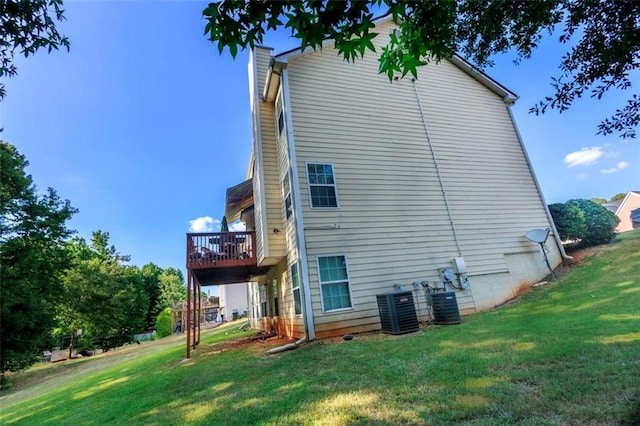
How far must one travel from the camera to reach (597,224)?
1058 cm

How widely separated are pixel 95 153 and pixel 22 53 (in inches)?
619

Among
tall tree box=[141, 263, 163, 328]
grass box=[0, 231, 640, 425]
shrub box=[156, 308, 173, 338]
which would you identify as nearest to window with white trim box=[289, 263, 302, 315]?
grass box=[0, 231, 640, 425]

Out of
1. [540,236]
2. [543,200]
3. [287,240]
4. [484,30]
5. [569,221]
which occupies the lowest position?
[540,236]

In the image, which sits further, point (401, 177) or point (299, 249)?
point (401, 177)

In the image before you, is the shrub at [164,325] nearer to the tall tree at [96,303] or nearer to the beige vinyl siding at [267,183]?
the tall tree at [96,303]

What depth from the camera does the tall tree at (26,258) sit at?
12.6 metres

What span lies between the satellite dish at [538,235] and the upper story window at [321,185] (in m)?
6.74

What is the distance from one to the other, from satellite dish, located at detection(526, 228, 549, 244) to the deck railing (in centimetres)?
916

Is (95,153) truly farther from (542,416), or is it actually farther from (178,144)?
(542,416)

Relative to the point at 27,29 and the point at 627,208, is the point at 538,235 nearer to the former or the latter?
the point at 27,29

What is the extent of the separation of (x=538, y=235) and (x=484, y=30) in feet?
29.2

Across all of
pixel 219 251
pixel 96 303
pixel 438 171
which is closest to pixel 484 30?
pixel 438 171

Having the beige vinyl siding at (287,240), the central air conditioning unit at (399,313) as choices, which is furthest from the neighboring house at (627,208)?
the beige vinyl siding at (287,240)

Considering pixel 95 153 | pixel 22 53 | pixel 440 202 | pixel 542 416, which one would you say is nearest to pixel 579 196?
pixel 440 202
